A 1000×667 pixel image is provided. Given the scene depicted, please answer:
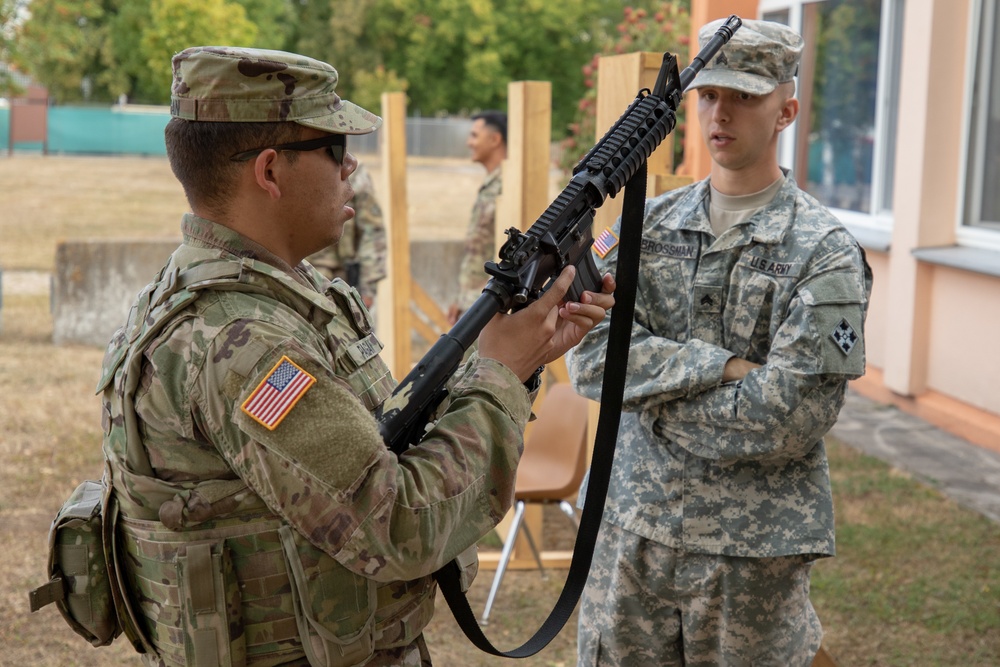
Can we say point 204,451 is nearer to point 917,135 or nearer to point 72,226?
point 917,135

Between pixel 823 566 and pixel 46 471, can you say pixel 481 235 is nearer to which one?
pixel 823 566

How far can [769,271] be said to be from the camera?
2.48 meters

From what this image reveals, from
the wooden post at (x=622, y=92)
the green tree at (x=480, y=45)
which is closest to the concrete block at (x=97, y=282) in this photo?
the wooden post at (x=622, y=92)

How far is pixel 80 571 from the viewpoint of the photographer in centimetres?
182

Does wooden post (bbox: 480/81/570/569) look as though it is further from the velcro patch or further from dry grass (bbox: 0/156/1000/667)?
the velcro patch

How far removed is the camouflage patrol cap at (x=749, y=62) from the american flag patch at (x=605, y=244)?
0.42 meters

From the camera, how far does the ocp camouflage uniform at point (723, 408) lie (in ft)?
7.87

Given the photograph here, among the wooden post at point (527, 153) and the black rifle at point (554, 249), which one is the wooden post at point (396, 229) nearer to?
the wooden post at point (527, 153)

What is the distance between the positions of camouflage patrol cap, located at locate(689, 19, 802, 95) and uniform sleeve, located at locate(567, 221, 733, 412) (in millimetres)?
505

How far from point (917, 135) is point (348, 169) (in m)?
6.55

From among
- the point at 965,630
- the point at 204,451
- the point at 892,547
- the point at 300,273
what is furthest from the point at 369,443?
the point at 892,547

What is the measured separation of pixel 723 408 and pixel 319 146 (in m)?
1.19

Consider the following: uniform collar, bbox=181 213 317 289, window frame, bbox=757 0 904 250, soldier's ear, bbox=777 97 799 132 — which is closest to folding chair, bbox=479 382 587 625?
soldier's ear, bbox=777 97 799 132

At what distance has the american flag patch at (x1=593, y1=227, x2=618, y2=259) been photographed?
2.56 m
